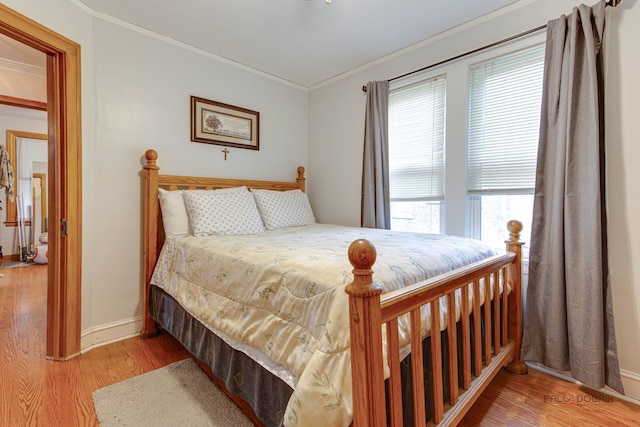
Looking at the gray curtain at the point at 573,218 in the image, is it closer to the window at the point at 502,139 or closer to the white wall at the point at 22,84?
the window at the point at 502,139

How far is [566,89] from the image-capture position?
167cm

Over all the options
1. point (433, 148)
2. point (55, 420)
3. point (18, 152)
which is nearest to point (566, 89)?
point (433, 148)

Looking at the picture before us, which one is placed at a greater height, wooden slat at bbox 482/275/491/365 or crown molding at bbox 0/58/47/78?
crown molding at bbox 0/58/47/78

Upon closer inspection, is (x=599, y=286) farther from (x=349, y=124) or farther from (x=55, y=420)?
(x=55, y=420)

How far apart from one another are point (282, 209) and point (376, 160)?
956mm

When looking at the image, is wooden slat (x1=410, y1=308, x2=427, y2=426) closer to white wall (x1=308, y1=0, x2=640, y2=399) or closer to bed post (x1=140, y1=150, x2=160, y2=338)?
white wall (x1=308, y1=0, x2=640, y2=399)

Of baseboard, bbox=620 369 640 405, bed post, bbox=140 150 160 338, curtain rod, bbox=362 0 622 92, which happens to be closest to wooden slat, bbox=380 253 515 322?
baseboard, bbox=620 369 640 405

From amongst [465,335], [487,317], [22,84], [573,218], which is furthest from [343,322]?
[22,84]

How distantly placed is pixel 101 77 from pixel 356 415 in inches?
103

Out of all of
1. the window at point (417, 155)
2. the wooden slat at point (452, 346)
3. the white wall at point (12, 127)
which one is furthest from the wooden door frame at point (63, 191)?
the white wall at point (12, 127)

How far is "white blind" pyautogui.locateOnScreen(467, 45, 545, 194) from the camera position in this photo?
193 centimetres

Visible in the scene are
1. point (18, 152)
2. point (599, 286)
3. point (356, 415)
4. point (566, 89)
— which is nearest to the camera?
point (356, 415)

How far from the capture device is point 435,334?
3.58 ft

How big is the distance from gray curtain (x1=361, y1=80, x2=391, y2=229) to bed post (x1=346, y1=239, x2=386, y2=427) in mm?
1874
